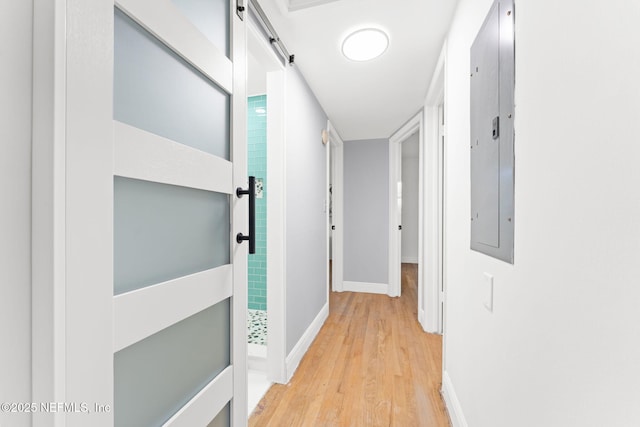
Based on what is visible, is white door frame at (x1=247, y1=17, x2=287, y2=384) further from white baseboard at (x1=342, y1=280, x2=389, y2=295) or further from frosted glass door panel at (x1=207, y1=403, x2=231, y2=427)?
white baseboard at (x1=342, y1=280, x2=389, y2=295)

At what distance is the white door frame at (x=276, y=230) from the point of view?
1.82m

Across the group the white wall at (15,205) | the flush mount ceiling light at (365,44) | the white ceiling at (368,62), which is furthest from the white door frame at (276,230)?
the white wall at (15,205)

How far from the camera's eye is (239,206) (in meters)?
1.07

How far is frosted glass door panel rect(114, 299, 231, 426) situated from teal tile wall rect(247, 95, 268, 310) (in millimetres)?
1774

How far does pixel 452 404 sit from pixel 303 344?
1.12 metres

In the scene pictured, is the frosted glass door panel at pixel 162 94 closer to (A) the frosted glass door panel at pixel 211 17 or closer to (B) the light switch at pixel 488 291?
(A) the frosted glass door panel at pixel 211 17

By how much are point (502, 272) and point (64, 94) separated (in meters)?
1.20

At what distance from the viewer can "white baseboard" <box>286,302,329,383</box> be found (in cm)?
193

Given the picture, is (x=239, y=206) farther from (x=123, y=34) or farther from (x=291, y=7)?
(x=291, y=7)

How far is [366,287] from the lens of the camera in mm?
3953

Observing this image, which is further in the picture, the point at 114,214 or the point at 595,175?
the point at 114,214

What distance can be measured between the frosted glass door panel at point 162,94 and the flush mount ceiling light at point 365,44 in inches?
44.5

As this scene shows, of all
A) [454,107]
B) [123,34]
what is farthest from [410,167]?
[123,34]

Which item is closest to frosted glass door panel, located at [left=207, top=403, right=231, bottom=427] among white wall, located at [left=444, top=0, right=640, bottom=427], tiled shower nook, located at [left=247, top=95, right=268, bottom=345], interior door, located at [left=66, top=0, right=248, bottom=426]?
interior door, located at [left=66, top=0, right=248, bottom=426]
